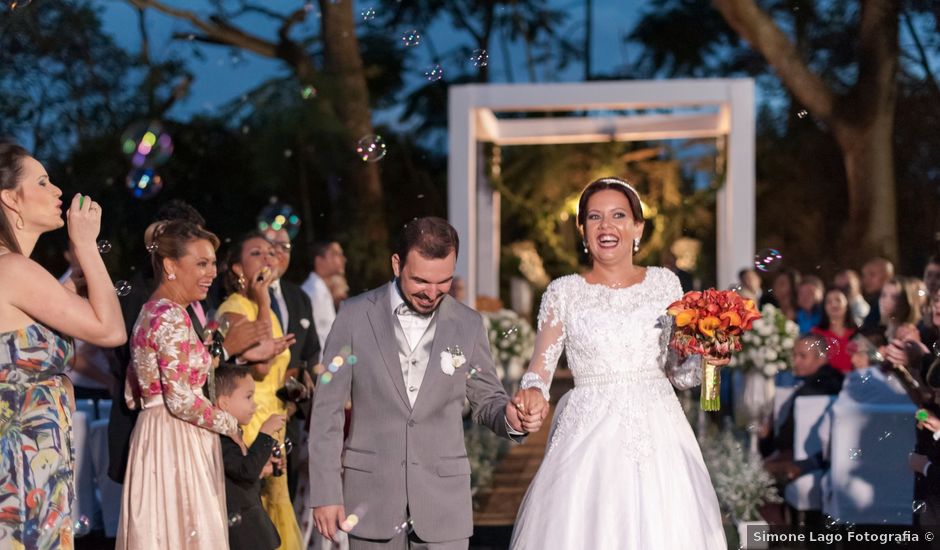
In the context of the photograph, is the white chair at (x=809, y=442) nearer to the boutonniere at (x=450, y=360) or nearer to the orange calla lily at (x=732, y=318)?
the orange calla lily at (x=732, y=318)

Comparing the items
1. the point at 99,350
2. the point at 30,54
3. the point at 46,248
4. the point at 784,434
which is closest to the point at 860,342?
the point at 784,434

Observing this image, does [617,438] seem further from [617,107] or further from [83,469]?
[617,107]

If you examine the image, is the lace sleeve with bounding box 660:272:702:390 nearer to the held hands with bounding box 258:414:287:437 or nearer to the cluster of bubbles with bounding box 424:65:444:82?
the held hands with bounding box 258:414:287:437

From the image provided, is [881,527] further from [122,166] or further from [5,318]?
[122,166]

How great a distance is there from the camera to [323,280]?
8.72 m

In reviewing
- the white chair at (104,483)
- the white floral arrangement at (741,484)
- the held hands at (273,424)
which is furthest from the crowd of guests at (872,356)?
the white chair at (104,483)

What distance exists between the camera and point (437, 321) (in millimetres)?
4336

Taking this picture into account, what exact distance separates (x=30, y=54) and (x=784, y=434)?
14.0 meters

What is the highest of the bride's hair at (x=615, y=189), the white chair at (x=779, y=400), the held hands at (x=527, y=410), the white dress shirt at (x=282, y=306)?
the bride's hair at (x=615, y=189)

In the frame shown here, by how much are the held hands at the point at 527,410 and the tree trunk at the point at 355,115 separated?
14645 millimetres

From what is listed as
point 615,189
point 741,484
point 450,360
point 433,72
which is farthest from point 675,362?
point 741,484

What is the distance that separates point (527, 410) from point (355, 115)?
1590 centimetres

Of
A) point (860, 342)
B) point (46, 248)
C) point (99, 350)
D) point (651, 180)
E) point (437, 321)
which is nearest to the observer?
point (437, 321)

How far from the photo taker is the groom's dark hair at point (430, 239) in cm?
411
